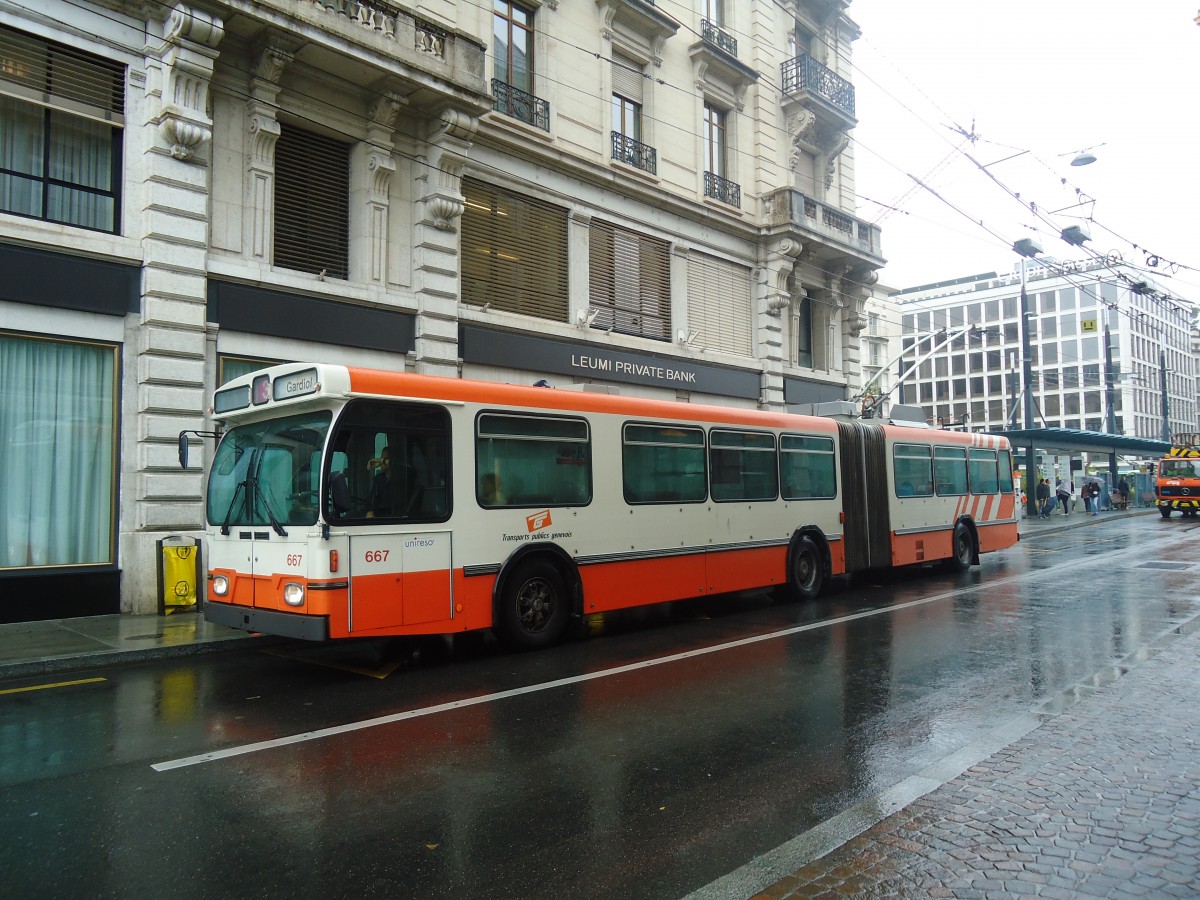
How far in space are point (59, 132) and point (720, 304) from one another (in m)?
15.8

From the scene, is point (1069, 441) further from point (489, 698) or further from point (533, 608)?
point (489, 698)

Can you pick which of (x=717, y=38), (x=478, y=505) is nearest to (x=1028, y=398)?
(x=717, y=38)

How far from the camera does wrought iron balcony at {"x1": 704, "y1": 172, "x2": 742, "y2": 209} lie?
890 inches

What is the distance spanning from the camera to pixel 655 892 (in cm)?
360

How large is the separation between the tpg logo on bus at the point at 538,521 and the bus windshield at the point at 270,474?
251cm

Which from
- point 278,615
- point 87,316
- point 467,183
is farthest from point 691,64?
point 278,615

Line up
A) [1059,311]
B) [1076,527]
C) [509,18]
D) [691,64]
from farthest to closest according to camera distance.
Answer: [1059,311]
[1076,527]
[691,64]
[509,18]

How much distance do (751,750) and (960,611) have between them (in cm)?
730

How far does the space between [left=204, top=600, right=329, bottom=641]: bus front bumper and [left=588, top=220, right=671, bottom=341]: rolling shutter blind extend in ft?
41.3

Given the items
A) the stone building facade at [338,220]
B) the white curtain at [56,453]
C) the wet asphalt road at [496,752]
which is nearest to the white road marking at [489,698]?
the wet asphalt road at [496,752]

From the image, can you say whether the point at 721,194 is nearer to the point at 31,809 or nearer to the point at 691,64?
the point at 691,64

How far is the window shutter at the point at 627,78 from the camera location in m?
20.3

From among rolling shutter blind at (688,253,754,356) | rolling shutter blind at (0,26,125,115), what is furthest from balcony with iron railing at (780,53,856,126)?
rolling shutter blind at (0,26,125,115)

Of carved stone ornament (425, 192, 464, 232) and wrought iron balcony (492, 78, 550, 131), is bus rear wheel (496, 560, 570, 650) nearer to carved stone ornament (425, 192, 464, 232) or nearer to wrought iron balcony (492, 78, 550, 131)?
carved stone ornament (425, 192, 464, 232)
